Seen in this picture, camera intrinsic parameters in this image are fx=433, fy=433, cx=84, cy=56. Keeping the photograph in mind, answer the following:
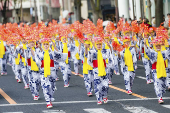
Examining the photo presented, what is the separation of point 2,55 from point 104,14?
25490mm

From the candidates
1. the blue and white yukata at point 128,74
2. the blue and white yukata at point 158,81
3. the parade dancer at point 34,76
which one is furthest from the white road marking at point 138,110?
the parade dancer at point 34,76

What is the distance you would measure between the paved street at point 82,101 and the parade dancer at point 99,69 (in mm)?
311

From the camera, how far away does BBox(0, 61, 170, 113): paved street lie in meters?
10.8

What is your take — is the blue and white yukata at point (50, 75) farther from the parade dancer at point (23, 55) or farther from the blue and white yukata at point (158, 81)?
the blue and white yukata at point (158, 81)

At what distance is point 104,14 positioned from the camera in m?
44.2

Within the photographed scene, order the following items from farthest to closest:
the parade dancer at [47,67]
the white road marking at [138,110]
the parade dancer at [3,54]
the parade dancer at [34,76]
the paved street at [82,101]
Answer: the parade dancer at [3,54]
the parade dancer at [34,76]
the parade dancer at [47,67]
the paved street at [82,101]
the white road marking at [138,110]

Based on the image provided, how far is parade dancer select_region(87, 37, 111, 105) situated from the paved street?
0.31 meters

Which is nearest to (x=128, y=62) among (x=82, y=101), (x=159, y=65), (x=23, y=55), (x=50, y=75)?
(x=159, y=65)

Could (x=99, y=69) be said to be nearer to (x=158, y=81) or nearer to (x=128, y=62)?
(x=158, y=81)

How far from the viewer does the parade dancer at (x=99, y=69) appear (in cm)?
1153

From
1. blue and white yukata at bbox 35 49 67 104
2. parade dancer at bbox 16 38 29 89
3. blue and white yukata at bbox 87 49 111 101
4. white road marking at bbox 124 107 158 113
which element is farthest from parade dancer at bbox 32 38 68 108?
white road marking at bbox 124 107 158 113

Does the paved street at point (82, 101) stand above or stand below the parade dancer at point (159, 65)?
below

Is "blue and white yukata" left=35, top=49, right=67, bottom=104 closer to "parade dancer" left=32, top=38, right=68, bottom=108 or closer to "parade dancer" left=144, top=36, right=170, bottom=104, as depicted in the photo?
"parade dancer" left=32, top=38, right=68, bottom=108

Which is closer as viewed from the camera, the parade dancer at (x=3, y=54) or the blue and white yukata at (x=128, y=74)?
the blue and white yukata at (x=128, y=74)
